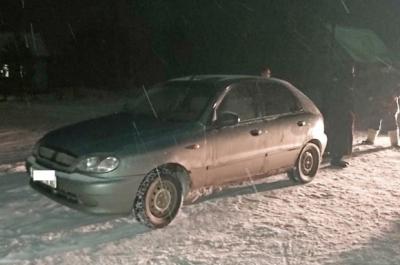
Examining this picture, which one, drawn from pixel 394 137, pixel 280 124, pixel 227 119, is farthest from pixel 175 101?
pixel 394 137

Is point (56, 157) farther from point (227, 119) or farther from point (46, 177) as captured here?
point (227, 119)

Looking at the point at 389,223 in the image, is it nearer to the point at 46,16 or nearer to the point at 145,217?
the point at 145,217

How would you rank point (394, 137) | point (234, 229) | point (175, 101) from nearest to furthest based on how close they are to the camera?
1. point (234, 229)
2. point (175, 101)
3. point (394, 137)

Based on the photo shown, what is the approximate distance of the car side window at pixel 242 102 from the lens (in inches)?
237

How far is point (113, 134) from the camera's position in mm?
5270

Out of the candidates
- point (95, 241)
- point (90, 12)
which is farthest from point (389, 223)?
point (90, 12)

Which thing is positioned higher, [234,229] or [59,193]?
[59,193]

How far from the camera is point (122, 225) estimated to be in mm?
5289

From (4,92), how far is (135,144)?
1954cm

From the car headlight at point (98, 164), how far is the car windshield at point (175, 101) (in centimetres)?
107

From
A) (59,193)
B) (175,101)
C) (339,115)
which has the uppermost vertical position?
(175,101)

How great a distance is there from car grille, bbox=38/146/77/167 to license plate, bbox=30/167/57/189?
13cm

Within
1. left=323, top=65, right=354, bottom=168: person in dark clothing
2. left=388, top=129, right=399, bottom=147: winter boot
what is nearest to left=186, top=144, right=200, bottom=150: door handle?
left=323, top=65, right=354, bottom=168: person in dark clothing

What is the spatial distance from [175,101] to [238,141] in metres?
0.93
